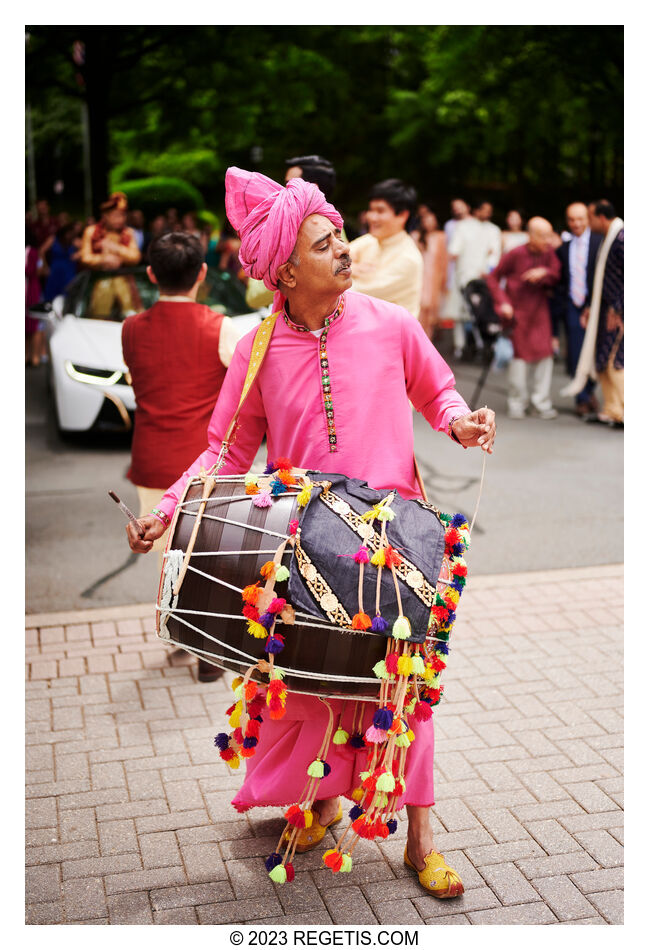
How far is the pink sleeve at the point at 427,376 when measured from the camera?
323 centimetres

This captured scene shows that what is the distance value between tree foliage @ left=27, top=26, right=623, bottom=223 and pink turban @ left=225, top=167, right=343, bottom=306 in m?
13.6

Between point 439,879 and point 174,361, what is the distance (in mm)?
2504

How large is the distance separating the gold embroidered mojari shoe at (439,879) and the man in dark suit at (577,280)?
8094 millimetres

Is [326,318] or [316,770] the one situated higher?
[326,318]

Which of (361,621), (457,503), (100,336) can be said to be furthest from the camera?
(100,336)

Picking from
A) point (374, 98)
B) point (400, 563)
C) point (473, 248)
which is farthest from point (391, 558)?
point (374, 98)

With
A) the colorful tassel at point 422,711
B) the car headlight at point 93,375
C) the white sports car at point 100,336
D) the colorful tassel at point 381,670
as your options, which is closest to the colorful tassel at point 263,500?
the colorful tassel at point 381,670

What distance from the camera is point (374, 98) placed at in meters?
29.4

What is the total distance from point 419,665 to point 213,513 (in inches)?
28.5

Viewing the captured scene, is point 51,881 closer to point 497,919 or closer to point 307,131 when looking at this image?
point 497,919

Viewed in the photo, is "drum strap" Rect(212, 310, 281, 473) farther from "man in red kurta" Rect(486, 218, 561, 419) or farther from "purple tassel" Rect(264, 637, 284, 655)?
"man in red kurta" Rect(486, 218, 561, 419)

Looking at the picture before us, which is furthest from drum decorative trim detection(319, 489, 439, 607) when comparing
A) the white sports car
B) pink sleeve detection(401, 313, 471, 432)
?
the white sports car

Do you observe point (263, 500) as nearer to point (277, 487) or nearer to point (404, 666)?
point (277, 487)

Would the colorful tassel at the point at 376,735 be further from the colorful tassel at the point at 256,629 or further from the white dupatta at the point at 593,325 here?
the white dupatta at the point at 593,325
